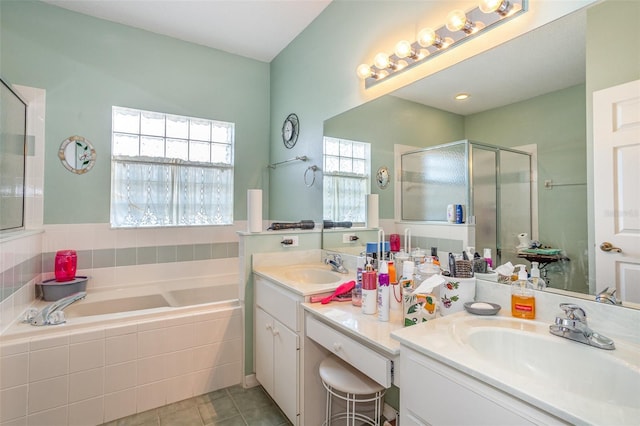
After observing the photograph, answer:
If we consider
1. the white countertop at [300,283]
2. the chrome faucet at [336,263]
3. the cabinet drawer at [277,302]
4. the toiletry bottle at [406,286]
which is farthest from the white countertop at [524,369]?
the chrome faucet at [336,263]

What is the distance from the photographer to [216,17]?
2691mm

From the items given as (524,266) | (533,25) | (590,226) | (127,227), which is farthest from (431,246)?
(127,227)

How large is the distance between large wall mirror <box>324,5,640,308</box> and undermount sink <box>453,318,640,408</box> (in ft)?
0.84

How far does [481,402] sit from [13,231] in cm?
287

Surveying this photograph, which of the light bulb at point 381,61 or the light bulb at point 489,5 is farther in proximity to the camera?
the light bulb at point 381,61

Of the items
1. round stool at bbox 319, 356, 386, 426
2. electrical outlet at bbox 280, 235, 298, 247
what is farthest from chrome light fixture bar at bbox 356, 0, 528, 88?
round stool at bbox 319, 356, 386, 426

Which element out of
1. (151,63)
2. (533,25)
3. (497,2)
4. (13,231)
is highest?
(151,63)

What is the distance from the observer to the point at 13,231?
2.11 m

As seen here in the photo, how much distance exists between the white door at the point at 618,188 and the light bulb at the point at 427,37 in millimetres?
779

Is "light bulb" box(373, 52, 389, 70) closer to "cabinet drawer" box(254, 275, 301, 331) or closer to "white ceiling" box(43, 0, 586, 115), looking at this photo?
"white ceiling" box(43, 0, 586, 115)

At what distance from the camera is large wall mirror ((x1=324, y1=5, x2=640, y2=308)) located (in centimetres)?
108

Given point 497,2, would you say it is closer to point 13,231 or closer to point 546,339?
point 546,339

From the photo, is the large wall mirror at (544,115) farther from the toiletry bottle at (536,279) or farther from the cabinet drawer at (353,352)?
the cabinet drawer at (353,352)

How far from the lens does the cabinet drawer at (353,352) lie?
1.08 metres
